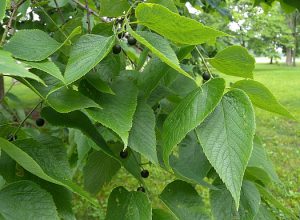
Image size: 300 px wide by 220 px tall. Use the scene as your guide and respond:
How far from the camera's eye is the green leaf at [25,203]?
76cm

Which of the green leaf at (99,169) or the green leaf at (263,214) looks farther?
the green leaf at (99,169)

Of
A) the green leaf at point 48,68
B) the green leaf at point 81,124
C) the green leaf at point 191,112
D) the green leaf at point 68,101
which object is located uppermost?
the green leaf at point 48,68

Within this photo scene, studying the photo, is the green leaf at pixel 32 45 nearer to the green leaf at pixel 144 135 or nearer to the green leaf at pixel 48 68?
the green leaf at pixel 48 68

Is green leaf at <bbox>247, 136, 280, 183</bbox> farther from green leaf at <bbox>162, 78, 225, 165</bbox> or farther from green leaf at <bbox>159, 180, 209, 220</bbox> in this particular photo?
green leaf at <bbox>162, 78, 225, 165</bbox>

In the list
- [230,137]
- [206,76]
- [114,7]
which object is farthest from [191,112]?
[114,7]

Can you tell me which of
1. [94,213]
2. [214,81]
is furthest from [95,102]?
[94,213]

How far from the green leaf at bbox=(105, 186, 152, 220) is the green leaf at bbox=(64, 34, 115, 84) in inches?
14.8

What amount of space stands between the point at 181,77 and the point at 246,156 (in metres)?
0.50

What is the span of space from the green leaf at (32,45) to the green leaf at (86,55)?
33 mm

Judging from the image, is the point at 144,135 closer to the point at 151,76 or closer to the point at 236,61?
the point at 151,76

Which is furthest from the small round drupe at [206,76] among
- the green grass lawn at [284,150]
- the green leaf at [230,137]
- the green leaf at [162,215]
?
the green grass lawn at [284,150]

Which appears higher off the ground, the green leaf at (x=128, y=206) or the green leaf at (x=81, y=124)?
the green leaf at (x=81, y=124)

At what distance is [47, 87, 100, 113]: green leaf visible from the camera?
2.91ft

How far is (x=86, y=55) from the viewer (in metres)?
0.88
